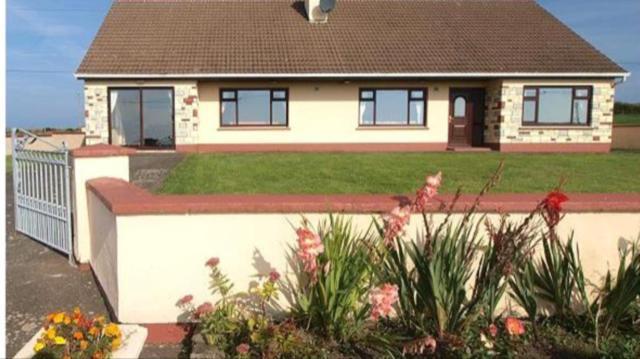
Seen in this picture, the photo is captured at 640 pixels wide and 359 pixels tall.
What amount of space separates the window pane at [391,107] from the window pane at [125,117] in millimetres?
9196

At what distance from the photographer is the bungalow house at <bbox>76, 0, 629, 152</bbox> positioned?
64.4 feet

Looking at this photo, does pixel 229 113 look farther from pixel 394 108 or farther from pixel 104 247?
pixel 104 247

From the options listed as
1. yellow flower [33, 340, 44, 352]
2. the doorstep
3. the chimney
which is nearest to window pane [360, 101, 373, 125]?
the doorstep

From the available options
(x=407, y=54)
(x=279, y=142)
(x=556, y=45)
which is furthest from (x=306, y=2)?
(x=556, y=45)

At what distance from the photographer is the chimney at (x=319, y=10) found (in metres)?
23.5

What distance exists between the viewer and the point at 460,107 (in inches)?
845

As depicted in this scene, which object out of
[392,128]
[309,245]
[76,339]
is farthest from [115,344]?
[392,128]

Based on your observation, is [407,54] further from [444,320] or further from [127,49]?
[444,320]

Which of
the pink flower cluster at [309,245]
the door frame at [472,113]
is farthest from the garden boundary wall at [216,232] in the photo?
the door frame at [472,113]

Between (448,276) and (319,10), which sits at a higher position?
(319,10)

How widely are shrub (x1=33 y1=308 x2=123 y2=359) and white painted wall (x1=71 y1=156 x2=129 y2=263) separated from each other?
266cm

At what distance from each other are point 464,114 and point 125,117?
13510mm

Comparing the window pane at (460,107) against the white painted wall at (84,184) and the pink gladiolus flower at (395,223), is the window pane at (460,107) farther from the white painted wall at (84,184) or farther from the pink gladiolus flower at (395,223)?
the pink gladiolus flower at (395,223)

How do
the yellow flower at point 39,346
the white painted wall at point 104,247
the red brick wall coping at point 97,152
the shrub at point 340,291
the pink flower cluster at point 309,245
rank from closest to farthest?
the yellow flower at point 39,346
the pink flower cluster at point 309,245
the shrub at point 340,291
the white painted wall at point 104,247
the red brick wall coping at point 97,152
